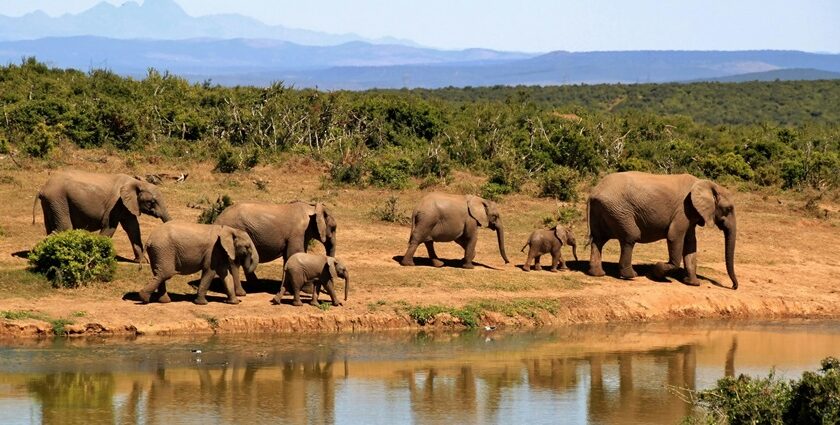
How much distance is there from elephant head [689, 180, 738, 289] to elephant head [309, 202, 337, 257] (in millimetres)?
6826

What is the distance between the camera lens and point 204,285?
73.0 ft

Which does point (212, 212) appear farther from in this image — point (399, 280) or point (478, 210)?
point (478, 210)

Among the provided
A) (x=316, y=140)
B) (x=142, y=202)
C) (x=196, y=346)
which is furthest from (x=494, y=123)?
(x=196, y=346)

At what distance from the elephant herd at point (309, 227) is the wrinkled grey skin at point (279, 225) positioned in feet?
0.05

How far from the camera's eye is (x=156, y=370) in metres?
19.1

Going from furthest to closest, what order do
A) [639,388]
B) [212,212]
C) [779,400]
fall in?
[212,212], [639,388], [779,400]

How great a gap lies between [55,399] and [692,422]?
7678mm

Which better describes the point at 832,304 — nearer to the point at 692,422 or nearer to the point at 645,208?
the point at 645,208

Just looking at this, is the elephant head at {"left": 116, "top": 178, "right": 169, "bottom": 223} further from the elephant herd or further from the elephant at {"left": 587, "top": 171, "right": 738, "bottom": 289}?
the elephant at {"left": 587, "top": 171, "right": 738, "bottom": 289}

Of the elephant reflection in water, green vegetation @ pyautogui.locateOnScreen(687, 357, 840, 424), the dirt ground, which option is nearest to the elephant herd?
the dirt ground

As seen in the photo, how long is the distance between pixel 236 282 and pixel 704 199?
8.95 m

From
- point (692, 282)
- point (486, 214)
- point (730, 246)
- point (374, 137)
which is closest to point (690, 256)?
point (692, 282)

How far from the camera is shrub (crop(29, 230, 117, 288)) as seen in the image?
74.1 ft

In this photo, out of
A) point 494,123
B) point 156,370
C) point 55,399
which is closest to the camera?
point 55,399
